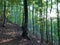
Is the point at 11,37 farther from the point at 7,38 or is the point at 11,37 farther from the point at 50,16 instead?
the point at 50,16

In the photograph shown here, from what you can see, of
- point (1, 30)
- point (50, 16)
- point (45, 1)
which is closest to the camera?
point (1, 30)

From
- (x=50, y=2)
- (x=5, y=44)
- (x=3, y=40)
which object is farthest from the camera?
(x=50, y=2)

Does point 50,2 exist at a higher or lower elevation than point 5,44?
higher

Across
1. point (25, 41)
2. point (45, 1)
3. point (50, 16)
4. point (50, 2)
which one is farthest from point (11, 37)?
point (50, 16)

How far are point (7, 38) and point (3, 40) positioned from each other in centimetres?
96

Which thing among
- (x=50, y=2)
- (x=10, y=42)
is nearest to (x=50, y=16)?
(x=50, y=2)

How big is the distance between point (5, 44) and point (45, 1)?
13.4m

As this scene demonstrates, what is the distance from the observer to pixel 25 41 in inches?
696

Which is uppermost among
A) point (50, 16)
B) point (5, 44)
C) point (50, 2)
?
point (50, 2)

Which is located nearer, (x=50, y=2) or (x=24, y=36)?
(x=24, y=36)

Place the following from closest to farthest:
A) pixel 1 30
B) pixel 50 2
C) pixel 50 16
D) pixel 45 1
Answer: pixel 1 30 < pixel 45 1 < pixel 50 2 < pixel 50 16

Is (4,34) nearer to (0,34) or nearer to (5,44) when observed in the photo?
(0,34)

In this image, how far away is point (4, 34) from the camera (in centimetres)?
1933

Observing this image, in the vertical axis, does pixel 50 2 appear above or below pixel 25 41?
above
